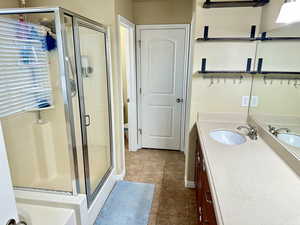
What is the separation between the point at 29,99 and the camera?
1.95m

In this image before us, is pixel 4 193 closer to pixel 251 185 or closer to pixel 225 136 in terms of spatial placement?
pixel 251 185

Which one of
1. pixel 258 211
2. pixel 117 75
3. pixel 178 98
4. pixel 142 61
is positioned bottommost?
pixel 258 211

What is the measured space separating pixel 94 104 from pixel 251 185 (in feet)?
5.96

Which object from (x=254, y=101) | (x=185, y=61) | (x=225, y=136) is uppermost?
(x=185, y=61)

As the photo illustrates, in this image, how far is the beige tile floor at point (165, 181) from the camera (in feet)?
6.91

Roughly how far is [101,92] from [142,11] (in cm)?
153

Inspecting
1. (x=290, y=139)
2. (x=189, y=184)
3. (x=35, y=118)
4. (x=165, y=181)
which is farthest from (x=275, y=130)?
(x=35, y=118)

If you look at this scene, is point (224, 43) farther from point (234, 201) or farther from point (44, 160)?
point (44, 160)

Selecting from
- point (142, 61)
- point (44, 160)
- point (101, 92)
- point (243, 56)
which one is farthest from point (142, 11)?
point (44, 160)

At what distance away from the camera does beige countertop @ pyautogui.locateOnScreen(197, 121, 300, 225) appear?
93 centimetres

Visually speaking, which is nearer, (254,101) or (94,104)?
(254,101)

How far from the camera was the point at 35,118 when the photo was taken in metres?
2.43

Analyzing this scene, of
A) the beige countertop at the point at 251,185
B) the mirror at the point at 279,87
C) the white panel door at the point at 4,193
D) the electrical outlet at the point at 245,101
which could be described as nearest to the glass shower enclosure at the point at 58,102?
the white panel door at the point at 4,193

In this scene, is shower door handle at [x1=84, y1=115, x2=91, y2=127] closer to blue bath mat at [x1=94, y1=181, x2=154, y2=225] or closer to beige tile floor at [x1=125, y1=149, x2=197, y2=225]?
blue bath mat at [x1=94, y1=181, x2=154, y2=225]
